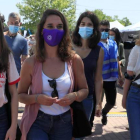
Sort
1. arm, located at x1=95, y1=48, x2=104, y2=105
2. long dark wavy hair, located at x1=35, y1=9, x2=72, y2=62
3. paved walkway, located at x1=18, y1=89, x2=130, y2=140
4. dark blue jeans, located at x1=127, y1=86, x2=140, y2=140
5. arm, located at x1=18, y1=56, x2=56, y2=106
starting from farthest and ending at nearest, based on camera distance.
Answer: paved walkway, located at x1=18, y1=89, x2=130, y2=140 < arm, located at x1=95, y1=48, x2=104, y2=105 < dark blue jeans, located at x1=127, y1=86, x2=140, y2=140 < long dark wavy hair, located at x1=35, y1=9, x2=72, y2=62 < arm, located at x1=18, y1=56, x2=56, y2=106

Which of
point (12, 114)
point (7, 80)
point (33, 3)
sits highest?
point (33, 3)

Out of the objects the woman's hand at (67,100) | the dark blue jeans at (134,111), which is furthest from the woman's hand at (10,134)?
the dark blue jeans at (134,111)

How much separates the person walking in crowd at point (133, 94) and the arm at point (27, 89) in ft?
3.82

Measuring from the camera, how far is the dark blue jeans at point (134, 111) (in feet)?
10.8

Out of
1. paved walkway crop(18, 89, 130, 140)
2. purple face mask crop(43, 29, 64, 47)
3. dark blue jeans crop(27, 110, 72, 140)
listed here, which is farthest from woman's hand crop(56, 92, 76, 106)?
paved walkway crop(18, 89, 130, 140)

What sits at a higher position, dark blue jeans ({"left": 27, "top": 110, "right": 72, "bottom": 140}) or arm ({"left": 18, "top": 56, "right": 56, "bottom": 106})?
arm ({"left": 18, "top": 56, "right": 56, "bottom": 106})

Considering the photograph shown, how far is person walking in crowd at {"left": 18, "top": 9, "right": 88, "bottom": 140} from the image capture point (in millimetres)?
2648

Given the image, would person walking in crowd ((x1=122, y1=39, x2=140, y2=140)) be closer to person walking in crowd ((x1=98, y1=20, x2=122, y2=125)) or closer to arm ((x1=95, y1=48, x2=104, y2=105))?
arm ((x1=95, y1=48, x2=104, y2=105))

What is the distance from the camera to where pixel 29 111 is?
8.94 feet

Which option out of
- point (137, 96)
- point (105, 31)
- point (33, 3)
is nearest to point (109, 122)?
point (105, 31)

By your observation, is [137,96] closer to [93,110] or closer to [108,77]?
[93,110]

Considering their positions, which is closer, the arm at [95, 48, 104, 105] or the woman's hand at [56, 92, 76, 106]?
the woman's hand at [56, 92, 76, 106]

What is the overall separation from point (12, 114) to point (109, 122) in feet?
14.4

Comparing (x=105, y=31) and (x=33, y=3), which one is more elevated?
(x=33, y=3)
